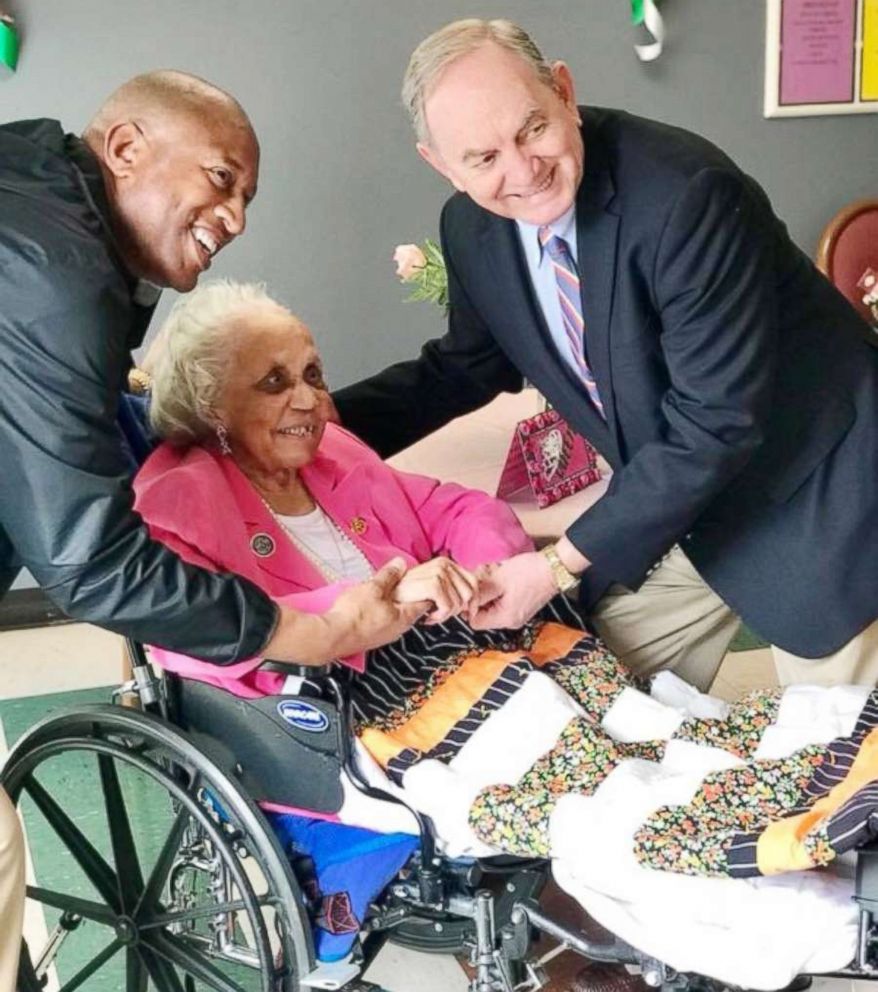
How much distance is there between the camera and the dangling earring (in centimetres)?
203

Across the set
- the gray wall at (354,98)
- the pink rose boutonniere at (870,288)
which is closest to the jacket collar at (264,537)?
the gray wall at (354,98)

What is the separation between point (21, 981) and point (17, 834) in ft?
1.34

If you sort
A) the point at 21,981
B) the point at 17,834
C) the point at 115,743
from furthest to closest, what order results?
the point at 21,981
the point at 115,743
the point at 17,834

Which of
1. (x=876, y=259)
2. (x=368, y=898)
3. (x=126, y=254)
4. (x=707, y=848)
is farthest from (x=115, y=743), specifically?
(x=876, y=259)

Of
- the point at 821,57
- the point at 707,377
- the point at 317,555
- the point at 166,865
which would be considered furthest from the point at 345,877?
the point at 821,57

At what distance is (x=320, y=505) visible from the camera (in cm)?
212

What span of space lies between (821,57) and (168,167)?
121 inches

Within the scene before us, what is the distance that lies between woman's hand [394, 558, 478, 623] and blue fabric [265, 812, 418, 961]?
1.01ft

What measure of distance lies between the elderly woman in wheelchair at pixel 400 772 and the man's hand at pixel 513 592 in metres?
0.02

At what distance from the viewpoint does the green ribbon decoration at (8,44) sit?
3526 mm

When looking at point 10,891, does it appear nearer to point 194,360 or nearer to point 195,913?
point 195,913

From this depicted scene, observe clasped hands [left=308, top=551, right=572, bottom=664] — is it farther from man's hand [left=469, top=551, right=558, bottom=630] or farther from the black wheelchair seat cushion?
the black wheelchair seat cushion

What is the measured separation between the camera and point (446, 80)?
1.72m

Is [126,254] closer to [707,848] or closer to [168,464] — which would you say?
[168,464]
